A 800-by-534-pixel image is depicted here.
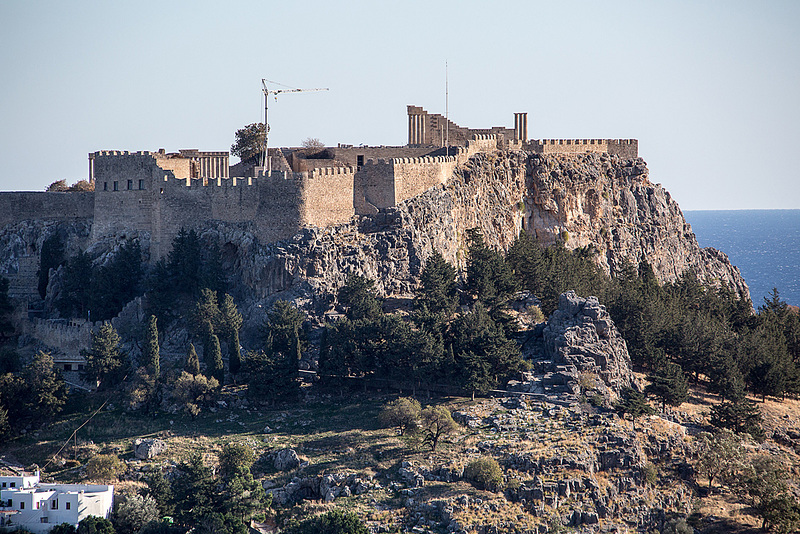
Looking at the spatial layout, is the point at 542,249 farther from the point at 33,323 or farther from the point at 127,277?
the point at 33,323

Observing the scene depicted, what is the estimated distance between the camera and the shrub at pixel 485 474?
179 ft

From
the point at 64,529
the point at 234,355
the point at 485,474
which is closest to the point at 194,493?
the point at 64,529

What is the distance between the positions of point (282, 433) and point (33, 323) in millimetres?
22345

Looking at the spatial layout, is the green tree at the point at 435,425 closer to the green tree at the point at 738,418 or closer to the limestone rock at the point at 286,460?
the limestone rock at the point at 286,460

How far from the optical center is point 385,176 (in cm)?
7331

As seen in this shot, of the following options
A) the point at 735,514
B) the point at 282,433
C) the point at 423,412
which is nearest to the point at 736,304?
the point at 735,514

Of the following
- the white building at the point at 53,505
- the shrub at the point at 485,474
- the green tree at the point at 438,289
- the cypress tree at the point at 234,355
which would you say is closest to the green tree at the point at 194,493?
the white building at the point at 53,505

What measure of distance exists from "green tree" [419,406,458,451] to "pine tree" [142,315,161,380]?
16660mm

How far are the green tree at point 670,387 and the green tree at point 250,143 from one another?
34937 mm

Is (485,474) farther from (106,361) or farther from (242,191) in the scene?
(242,191)

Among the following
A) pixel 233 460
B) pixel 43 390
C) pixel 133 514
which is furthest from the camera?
pixel 43 390

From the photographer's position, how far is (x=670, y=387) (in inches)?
2517

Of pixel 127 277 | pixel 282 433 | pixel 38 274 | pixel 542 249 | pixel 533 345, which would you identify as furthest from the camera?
pixel 542 249

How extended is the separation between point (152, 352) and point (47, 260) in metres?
16.6
